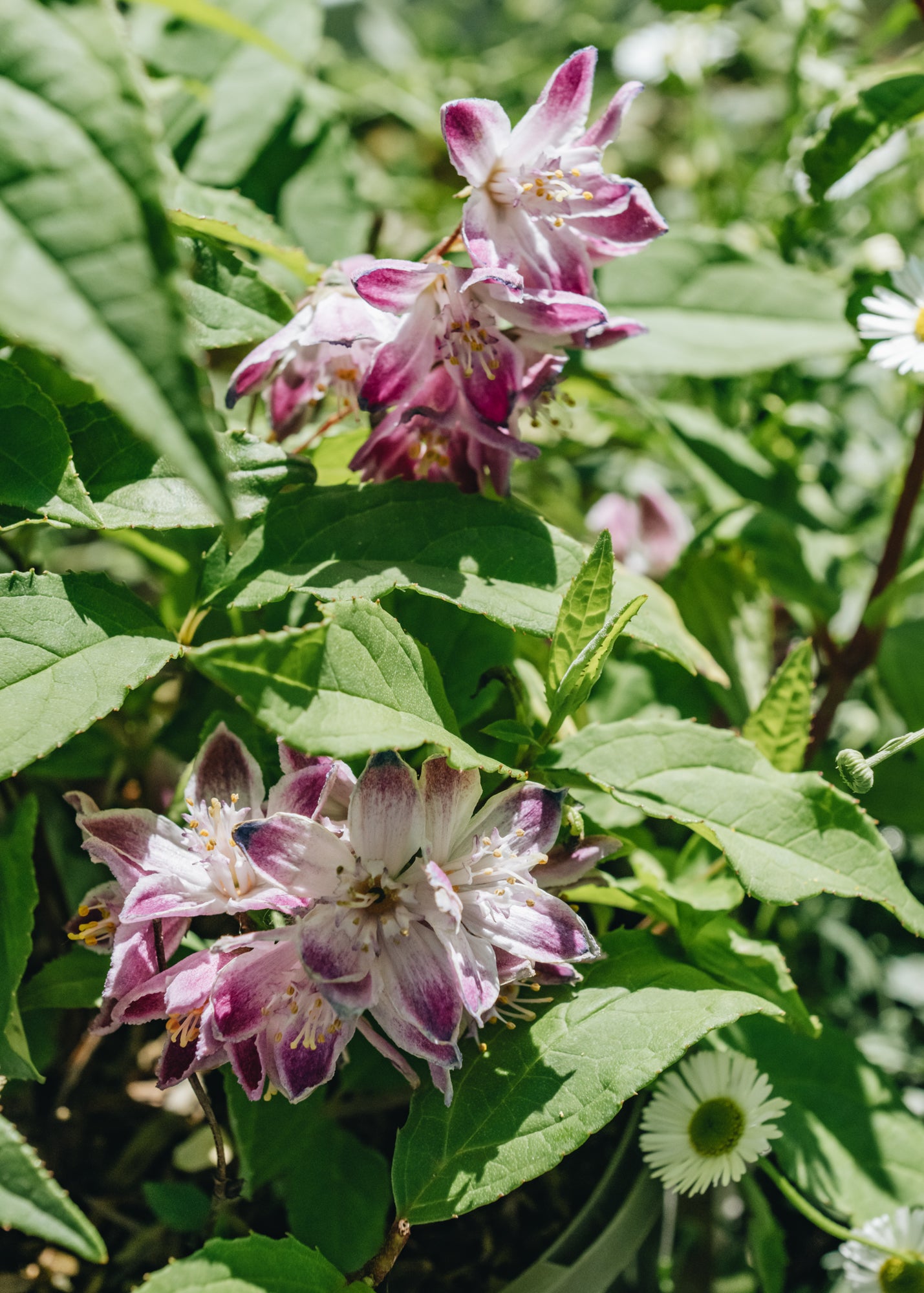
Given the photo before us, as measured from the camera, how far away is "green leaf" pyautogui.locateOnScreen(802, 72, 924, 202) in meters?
0.75

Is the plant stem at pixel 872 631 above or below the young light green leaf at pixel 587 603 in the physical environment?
below

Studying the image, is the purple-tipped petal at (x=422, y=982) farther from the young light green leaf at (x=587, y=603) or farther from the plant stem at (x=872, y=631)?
the plant stem at (x=872, y=631)

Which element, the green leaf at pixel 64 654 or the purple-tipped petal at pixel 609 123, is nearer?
the green leaf at pixel 64 654

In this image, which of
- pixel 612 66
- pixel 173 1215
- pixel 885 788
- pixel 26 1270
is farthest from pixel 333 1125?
pixel 612 66

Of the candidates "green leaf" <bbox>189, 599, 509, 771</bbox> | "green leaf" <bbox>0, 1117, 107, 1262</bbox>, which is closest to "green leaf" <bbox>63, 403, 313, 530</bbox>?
"green leaf" <bbox>189, 599, 509, 771</bbox>

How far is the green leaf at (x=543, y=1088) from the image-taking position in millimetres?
559

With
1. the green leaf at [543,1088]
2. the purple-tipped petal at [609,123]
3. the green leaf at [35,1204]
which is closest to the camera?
the green leaf at [35,1204]

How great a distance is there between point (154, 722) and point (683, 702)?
19.1 inches

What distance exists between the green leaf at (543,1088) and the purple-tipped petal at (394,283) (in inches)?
18.0

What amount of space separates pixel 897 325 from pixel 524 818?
1.71 ft

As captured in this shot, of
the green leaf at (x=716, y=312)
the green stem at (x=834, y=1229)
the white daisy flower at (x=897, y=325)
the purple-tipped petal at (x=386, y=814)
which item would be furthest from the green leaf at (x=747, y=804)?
the green leaf at (x=716, y=312)

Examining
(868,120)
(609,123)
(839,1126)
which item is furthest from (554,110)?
(839,1126)

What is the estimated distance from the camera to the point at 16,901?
0.63m

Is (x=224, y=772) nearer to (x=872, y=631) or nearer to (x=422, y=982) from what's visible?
(x=422, y=982)
